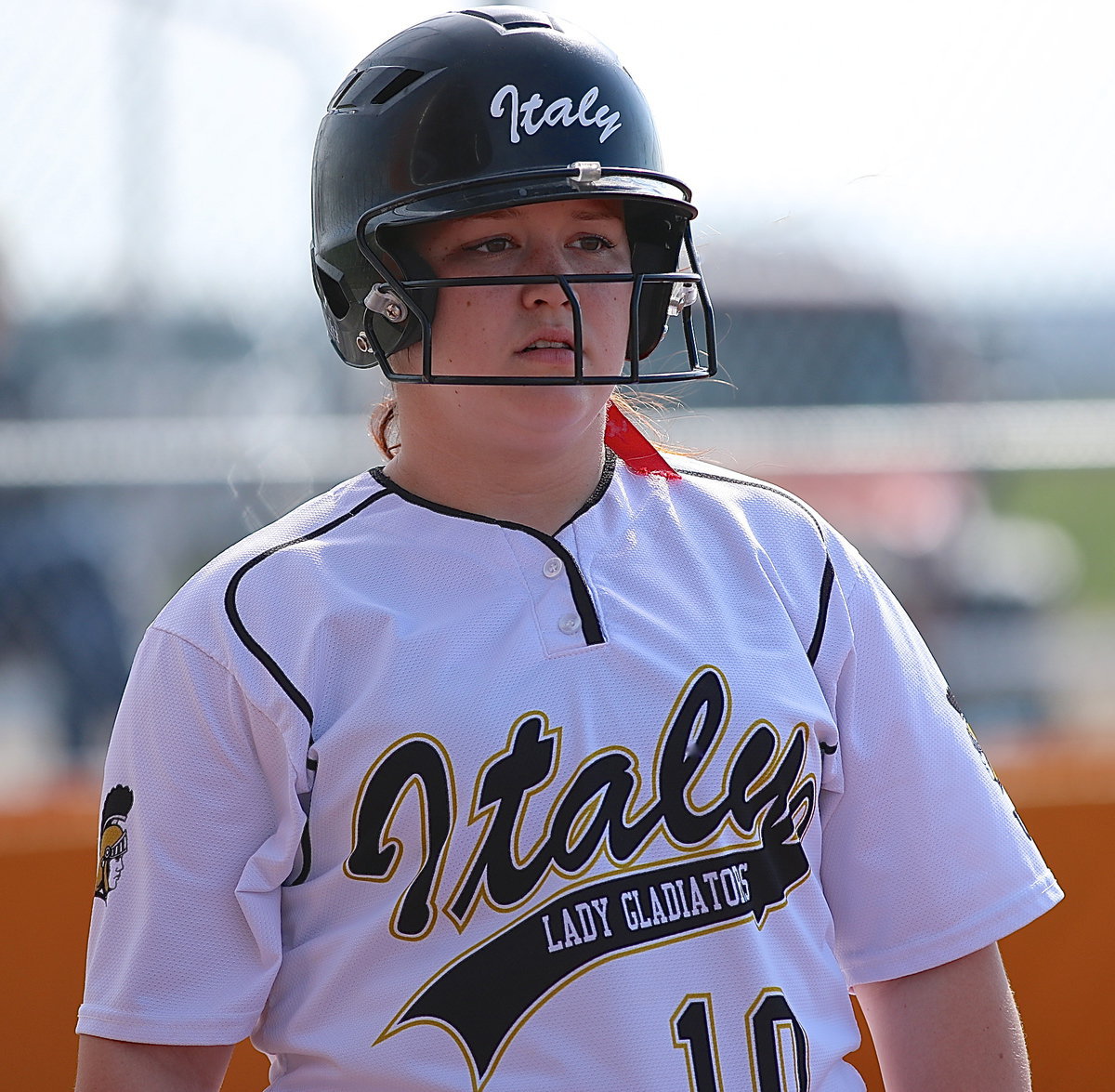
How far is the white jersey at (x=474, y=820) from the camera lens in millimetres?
1387

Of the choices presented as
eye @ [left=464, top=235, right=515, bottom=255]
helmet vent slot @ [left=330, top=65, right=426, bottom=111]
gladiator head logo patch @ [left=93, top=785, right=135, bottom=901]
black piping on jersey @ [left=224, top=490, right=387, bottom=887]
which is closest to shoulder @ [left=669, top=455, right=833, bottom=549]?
eye @ [left=464, top=235, right=515, bottom=255]

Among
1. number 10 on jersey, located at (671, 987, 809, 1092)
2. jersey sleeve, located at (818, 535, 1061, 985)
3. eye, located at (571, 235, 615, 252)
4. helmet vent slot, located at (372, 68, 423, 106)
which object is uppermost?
helmet vent slot, located at (372, 68, 423, 106)

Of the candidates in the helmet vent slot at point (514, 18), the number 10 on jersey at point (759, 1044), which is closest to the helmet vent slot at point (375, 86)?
the helmet vent slot at point (514, 18)

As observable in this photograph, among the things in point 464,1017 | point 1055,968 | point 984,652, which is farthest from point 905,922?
point 984,652

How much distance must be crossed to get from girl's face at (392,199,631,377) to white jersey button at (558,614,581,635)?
26 cm

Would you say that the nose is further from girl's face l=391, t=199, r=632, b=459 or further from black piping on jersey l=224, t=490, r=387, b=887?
black piping on jersey l=224, t=490, r=387, b=887

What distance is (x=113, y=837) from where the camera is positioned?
1510 mm

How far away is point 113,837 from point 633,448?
A: 0.77 meters

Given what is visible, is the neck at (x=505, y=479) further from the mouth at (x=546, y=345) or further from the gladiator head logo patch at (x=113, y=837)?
the gladiator head logo patch at (x=113, y=837)

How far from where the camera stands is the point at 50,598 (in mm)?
3490

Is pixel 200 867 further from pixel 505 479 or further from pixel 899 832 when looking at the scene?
pixel 899 832

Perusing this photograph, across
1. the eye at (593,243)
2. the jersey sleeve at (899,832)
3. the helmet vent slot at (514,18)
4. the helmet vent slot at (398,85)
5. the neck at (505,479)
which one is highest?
the helmet vent slot at (514,18)

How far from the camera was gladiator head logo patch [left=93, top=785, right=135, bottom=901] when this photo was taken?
1489mm

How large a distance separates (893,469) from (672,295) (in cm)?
328
